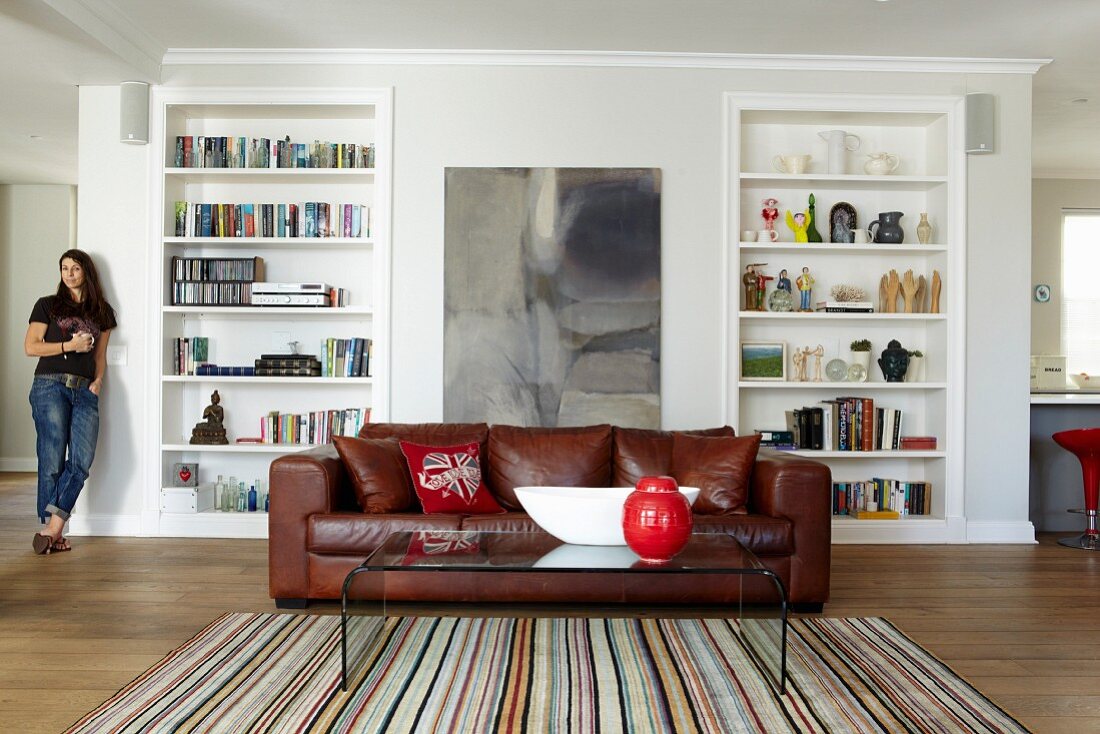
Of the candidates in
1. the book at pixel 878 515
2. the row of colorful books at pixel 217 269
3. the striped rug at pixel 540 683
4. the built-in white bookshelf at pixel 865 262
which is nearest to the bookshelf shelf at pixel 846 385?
the built-in white bookshelf at pixel 865 262

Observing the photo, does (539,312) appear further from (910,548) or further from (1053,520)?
(1053,520)

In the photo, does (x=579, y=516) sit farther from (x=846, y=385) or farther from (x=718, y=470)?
(x=846, y=385)

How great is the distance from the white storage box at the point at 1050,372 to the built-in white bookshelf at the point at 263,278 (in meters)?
5.26

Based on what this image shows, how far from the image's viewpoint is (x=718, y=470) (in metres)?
4.20

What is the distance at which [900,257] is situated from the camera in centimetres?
585

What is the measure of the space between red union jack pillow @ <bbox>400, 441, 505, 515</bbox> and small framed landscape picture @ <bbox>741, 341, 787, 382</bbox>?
6.90ft

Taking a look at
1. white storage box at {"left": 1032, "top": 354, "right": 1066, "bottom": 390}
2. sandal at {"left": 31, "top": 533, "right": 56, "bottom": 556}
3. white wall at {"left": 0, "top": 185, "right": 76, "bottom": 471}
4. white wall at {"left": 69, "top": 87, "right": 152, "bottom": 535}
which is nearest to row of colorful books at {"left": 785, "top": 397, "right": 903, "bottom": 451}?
white storage box at {"left": 1032, "top": 354, "right": 1066, "bottom": 390}

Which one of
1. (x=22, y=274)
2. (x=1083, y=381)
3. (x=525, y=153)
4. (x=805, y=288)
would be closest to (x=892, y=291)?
(x=805, y=288)

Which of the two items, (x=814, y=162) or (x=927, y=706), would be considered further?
(x=814, y=162)

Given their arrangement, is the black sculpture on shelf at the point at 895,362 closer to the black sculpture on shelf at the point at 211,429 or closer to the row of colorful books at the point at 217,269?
the row of colorful books at the point at 217,269

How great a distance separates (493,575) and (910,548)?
113 inches

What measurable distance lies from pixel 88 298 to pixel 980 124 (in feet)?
17.9

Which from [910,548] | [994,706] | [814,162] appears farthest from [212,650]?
[814,162]

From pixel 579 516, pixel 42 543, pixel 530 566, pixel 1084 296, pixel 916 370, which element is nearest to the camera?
pixel 530 566
